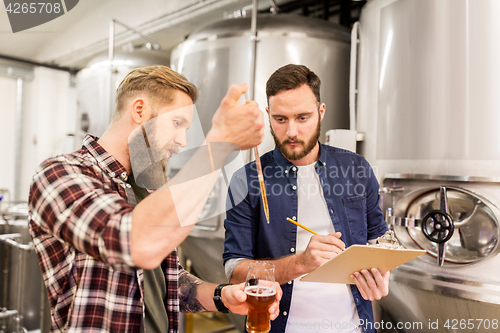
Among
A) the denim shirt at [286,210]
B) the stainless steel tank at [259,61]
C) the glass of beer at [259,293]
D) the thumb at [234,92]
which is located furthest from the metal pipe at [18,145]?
the thumb at [234,92]

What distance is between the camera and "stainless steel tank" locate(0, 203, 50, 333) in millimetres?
2832

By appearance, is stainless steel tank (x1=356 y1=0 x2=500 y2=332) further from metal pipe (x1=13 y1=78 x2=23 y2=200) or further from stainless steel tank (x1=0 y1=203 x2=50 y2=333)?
metal pipe (x1=13 y1=78 x2=23 y2=200)

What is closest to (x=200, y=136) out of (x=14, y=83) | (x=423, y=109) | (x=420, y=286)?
(x=423, y=109)

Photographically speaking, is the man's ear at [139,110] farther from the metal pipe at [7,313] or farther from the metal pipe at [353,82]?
the metal pipe at [7,313]

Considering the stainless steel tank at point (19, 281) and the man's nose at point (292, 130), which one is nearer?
the man's nose at point (292, 130)

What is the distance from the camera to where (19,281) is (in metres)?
2.85

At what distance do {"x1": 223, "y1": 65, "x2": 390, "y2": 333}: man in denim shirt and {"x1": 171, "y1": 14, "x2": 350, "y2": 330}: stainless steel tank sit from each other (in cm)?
51

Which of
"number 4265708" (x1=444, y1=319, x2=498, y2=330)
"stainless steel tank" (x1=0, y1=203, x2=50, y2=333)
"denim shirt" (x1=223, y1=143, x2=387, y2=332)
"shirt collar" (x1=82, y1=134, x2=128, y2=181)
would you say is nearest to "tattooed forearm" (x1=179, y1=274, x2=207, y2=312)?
"denim shirt" (x1=223, y1=143, x2=387, y2=332)

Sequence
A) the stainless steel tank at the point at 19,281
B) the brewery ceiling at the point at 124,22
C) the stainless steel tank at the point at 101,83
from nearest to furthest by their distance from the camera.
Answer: the brewery ceiling at the point at 124,22
the stainless steel tank at the point at 19,281
the stainless steel tank at the point at 101,83

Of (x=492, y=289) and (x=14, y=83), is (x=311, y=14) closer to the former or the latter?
(x=492, y=289)

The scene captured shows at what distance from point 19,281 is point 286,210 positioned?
2.70m

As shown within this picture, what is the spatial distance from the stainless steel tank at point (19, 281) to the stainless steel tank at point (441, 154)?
2.75 meters

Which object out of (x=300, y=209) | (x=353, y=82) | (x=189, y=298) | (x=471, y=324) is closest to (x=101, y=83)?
(x=353, y=82)

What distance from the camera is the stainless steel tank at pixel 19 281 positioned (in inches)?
111
